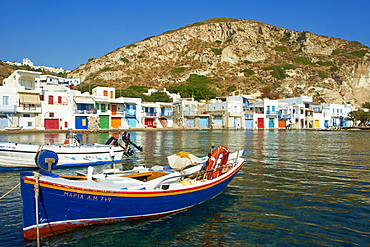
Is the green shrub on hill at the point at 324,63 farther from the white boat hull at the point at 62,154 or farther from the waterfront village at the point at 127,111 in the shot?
the white boat hull at the point at 62,154

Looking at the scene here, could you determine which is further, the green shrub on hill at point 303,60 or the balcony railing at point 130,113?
the green shrub on hill at point 303,60

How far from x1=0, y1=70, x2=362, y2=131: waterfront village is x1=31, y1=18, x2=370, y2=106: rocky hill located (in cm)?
1946

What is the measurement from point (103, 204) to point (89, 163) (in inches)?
390

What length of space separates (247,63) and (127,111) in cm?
7991

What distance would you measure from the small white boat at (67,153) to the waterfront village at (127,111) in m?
35.1

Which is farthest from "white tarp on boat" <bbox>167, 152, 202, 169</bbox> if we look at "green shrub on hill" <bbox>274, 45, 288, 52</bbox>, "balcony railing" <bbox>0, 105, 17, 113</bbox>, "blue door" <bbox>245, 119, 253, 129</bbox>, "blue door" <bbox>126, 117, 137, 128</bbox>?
"green shrub on hill" <bbox>274, 45, 288, 52</bbox>

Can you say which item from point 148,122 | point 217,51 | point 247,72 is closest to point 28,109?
point 148,122

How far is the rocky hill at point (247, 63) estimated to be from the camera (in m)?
102

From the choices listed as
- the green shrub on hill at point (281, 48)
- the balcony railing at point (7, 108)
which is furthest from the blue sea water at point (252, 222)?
the green shrub on hill at point (281, 48)

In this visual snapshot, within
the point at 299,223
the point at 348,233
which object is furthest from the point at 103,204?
the point at 348,233

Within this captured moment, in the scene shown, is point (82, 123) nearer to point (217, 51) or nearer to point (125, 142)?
point (125, 142)

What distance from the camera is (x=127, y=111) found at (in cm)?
5959

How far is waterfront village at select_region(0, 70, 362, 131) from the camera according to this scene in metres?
47.5

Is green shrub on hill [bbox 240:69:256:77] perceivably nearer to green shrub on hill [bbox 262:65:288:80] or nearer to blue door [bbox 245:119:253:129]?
green shrub on hill [bbox 262:65:288:80]
